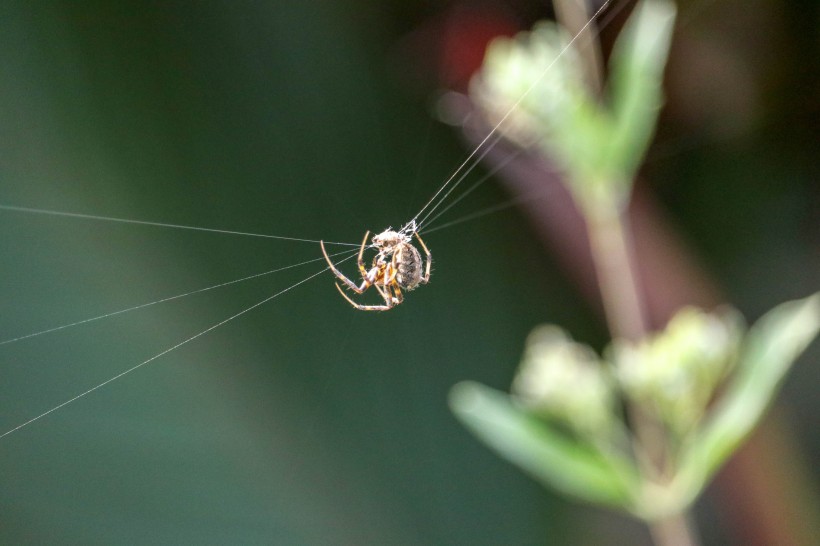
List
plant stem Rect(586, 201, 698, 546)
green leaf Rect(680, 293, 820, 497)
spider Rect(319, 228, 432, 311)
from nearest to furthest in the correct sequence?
green leaf Rect(680, 293, 820, 497) < plant stem Rect(586, 201, 698, 546) < spider Rect(319, 228, 432, 311)

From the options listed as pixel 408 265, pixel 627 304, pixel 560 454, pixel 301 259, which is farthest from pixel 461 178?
pixel 560 454

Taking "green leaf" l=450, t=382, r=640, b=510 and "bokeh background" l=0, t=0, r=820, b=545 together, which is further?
"bokeh background" l=0, t=0, r=820, b=545

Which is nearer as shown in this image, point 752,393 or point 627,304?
point 752,393

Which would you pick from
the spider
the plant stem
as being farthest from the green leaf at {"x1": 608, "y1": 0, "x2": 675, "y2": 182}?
the spider

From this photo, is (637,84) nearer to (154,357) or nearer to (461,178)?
(461,178)

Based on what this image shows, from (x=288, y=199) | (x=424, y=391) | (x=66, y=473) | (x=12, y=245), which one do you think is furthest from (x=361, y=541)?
(x=12, y=245)

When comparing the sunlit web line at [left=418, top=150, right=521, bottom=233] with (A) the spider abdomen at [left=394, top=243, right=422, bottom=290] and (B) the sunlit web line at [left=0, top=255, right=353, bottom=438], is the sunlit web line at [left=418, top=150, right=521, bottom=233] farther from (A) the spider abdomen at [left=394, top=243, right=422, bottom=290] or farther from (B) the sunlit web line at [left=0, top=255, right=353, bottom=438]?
(B) the sunlit web line at [left=0, top=255, right=353, bottom=438]
